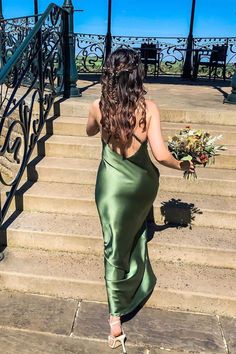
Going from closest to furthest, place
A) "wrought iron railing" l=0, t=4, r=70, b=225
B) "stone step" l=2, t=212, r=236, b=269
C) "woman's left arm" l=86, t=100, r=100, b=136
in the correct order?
"woman's left arm" l=86, t=100, r=100, b=136
"stone step" l=2, t=212, r=236, b=269
"wrought iron railing" l=0, t=4, r=70, b=225

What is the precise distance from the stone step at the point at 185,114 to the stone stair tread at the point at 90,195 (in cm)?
125

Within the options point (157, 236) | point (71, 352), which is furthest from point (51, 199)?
point (71, 352)

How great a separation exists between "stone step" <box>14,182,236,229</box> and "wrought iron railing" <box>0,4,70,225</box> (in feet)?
0.86

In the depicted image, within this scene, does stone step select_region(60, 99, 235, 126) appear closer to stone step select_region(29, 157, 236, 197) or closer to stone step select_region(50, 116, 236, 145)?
stone step select_region(50, 116, 236, 145)

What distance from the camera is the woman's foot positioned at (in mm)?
2857

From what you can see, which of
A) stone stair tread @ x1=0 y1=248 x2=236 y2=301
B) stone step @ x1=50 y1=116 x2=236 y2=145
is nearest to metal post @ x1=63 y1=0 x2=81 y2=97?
stone step @ x1=50 y1=116 x2=236 y2=145

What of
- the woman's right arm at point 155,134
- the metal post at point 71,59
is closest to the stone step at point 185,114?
the metal post at point 71,59

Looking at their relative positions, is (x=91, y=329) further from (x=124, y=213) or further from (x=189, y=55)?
(x=189, y=55)

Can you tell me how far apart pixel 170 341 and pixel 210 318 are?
19.3 inches

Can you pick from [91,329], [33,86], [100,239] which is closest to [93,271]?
[100,239]

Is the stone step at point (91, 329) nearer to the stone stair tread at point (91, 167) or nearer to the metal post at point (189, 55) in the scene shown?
the stone stair tread at point (91, 167)

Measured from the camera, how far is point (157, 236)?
12.2 feet

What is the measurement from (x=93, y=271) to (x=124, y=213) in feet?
3.08

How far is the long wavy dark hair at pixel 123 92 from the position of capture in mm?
2469
